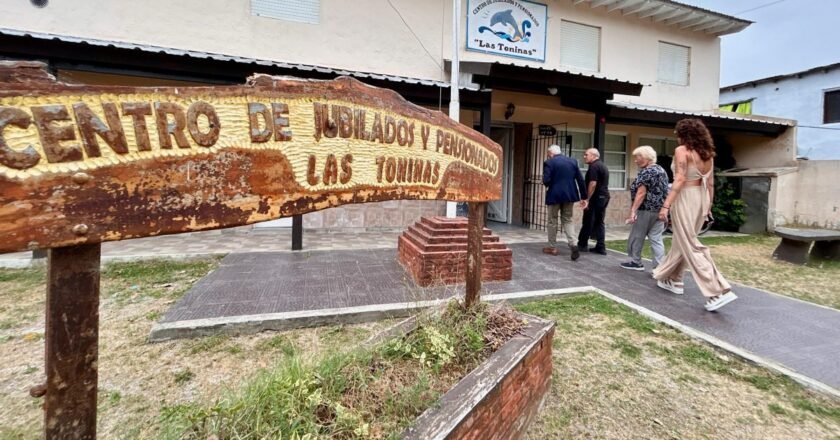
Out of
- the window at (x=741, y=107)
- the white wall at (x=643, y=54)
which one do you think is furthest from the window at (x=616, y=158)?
the window at (x=741, y=107)

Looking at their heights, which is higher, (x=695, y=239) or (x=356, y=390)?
(x=695, y=239)

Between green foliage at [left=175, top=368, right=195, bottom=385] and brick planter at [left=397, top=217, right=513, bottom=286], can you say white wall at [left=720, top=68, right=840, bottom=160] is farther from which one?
green foliage at [left=175, top=368, right=195, bottom=385]

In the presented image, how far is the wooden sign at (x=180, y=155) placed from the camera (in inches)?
34.4

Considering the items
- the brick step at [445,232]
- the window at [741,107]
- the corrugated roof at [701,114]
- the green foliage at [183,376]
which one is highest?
the window at [741,107]

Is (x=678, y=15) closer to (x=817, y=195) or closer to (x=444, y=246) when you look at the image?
(x=817, y=195)

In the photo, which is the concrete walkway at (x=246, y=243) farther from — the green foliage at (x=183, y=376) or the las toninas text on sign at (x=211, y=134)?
the las toninas text on sign at (x=211, y=134)

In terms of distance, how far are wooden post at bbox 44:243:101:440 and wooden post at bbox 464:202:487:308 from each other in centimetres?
190

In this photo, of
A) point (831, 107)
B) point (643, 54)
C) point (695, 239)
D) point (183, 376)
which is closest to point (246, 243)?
point (183, 376)

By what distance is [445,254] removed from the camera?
4.22 m

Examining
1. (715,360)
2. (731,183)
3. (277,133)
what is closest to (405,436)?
(277,133)

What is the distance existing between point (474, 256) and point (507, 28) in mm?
8466

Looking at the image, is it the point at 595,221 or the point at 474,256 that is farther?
the point at 595,221

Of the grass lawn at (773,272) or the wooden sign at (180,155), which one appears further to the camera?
the grass lawn at (773,272)

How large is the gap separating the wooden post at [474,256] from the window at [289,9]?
7.18 m
